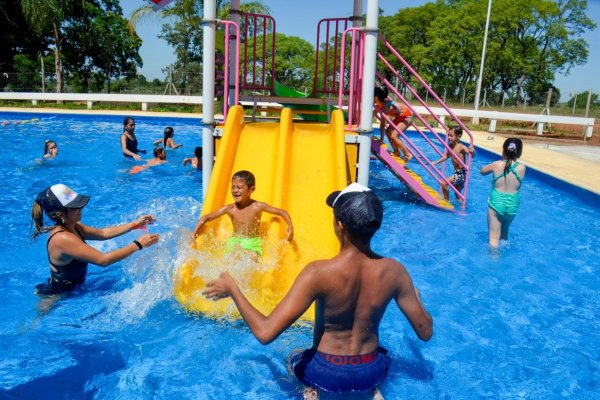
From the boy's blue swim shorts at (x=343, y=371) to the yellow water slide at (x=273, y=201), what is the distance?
139 centimetres

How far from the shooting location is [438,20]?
48.3 metres

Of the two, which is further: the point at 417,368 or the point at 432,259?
the point at 432,259

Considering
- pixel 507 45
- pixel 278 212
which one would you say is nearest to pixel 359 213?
pixel 278 212

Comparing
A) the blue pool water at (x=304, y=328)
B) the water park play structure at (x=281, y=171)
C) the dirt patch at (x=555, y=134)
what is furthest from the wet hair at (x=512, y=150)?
the dirt patch at (x=555, y=134)

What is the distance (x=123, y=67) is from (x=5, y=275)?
38.9 m

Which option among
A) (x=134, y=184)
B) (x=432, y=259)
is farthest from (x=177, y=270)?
(x=134, y=184)

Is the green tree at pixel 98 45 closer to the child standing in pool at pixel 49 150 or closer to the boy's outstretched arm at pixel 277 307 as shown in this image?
the child standing in pool at pixel 49 150

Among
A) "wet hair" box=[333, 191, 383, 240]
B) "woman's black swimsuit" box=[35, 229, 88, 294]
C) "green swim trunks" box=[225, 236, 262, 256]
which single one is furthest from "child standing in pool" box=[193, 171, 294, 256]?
"wet hair" box=[333, 191, 383, 240]

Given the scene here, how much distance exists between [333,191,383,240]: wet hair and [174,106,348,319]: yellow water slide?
A: 6.34ft

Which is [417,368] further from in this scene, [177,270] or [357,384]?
[177,270]

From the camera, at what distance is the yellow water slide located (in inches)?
165

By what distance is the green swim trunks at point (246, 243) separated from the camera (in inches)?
175

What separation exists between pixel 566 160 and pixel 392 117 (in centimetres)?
563

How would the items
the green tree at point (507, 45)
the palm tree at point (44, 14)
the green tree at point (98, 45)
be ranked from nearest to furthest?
the palm tree at point (44, 14), the green tree at point (98, 45), the green tree at point (507, 45)
